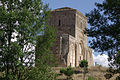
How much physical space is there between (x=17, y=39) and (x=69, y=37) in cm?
2916

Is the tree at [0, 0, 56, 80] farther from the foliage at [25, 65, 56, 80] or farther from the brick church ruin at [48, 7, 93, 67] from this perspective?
the brick church ruin at [48, 7, 93, 67]

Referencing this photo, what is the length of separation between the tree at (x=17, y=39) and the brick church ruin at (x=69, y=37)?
2643 cm

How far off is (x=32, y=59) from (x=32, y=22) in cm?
272

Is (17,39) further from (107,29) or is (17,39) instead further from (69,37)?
(69,37)

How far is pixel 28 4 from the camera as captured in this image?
19578 millimetres

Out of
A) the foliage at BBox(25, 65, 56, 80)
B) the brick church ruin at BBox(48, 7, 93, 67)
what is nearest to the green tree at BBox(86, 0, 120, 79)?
the foliage at BBox(25, 65, 56, 80)

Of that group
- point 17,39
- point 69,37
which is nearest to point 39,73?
point 17,39

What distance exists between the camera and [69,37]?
47.1 metres

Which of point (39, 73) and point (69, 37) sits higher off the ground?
point (69, 37)

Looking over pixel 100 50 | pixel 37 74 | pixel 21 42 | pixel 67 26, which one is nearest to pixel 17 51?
pixel 21 42

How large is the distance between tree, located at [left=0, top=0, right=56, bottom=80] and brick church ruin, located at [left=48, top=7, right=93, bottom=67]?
86.7ft

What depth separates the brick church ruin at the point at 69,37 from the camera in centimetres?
4606

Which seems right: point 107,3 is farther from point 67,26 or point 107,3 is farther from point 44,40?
point 67,26

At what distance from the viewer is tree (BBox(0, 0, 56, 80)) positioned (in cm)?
1772
